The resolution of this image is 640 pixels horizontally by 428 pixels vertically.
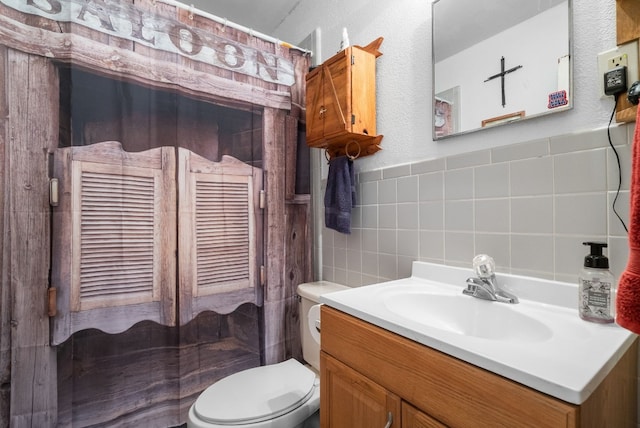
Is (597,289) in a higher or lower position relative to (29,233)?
lower

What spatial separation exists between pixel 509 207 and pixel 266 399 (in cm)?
105

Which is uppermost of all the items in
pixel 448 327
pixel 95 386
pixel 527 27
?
pixel 527 27

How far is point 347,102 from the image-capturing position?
3.99 ft

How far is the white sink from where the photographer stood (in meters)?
0.46

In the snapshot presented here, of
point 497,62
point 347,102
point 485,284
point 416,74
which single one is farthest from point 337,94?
point 485,284

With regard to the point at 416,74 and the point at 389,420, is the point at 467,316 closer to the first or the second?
the point at 389,420

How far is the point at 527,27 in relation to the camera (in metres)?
0.87

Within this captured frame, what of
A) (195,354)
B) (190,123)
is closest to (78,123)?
(190,123)

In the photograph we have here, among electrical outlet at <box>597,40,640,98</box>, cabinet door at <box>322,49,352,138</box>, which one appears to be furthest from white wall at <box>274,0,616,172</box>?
cabinet door at <box>322,49,352,138</box>

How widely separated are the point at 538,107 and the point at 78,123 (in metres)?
1.51

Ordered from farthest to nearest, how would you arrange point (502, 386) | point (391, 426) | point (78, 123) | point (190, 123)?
point (190, 123)
point (78, 123)
point (391, 426)
point (502, 386)

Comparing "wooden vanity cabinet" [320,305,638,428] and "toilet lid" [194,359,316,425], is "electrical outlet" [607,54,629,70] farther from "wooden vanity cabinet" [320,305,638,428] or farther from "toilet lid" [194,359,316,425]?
"toilet lid" [194,359,316,425]

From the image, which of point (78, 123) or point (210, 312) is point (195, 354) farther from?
point (78, 123)

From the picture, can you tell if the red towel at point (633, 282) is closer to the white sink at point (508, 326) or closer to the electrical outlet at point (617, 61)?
the white sink at point (508, 326)
